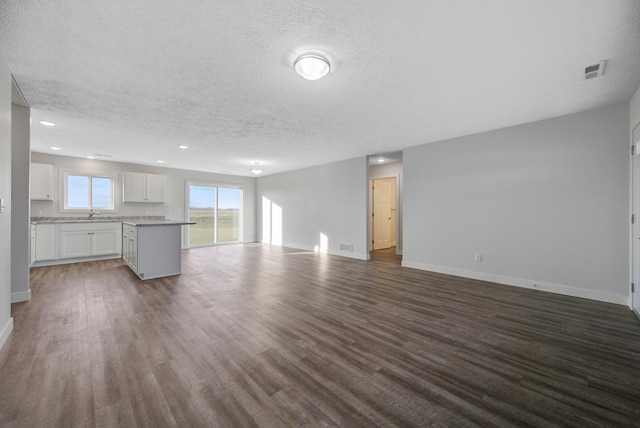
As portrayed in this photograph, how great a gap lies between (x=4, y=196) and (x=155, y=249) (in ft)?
7.82

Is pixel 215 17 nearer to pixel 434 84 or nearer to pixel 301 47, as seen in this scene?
pixel 301 47

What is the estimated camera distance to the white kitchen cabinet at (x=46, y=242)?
5250 millimetres

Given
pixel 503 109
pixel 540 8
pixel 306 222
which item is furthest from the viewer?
pixel 306 222

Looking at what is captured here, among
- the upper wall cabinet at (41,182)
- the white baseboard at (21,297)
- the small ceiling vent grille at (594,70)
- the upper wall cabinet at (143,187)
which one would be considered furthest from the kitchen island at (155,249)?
the small ceiling vent grille at (594,70)

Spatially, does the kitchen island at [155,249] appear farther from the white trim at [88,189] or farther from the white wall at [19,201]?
the white trim at [88,189]

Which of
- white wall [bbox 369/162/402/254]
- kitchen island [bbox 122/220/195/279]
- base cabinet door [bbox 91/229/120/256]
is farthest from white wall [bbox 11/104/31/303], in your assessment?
white wall [bbox 369/162/402/254]

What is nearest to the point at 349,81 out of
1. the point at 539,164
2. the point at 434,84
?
the point at 434,84

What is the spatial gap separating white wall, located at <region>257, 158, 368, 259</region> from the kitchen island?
3.74m

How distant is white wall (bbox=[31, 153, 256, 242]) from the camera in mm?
5991

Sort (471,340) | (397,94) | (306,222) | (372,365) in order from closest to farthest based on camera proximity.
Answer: (372,365) → (471,340) → (397,94) → (306,222)

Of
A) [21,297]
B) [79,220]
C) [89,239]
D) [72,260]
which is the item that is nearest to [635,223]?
[21,297]

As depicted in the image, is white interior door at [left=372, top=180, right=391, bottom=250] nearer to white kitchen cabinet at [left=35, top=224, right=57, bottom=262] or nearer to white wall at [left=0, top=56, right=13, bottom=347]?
white wall at [left=0, top=56, right=13, bottom=347]

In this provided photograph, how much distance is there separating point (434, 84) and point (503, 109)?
4.48 feet

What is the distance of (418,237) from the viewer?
16.9 ft
